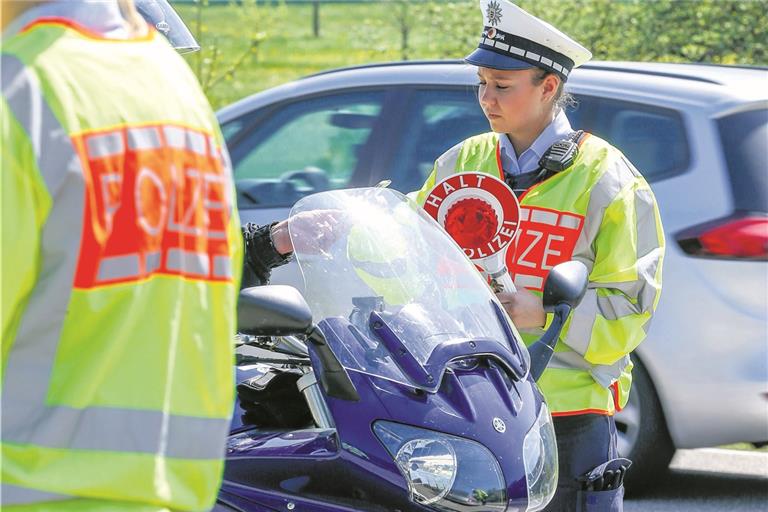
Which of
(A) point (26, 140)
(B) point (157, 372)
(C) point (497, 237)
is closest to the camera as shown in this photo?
(A) point (26, 140)

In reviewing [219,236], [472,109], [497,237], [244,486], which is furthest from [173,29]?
[472,109]

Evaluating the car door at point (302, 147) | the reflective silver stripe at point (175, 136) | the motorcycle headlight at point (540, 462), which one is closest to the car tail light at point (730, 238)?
the car door at point (302, 147)

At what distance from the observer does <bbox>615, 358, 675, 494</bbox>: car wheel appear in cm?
527

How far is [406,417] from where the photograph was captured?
2496 mm

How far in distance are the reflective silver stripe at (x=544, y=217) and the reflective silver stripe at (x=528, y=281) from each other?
14cm

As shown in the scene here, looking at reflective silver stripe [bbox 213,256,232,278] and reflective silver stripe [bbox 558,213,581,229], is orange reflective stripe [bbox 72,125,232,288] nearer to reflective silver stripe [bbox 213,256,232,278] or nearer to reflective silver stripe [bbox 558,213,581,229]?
reflective silver stripe [bbox 213,256,232,278]

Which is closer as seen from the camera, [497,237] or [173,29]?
[497,237]

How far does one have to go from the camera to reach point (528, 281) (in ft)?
10.6

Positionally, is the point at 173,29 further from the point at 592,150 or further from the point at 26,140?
the point at 26,140

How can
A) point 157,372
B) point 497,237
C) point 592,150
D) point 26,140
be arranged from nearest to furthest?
point 26,140
point 157,372
point 497,237
point 592,150

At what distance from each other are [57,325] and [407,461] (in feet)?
3.19

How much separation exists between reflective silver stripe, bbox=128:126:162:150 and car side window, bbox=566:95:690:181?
3820mm

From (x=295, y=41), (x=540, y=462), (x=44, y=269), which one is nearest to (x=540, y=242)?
(x=540, y=462)

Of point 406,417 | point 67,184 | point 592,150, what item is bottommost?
point 406,417
